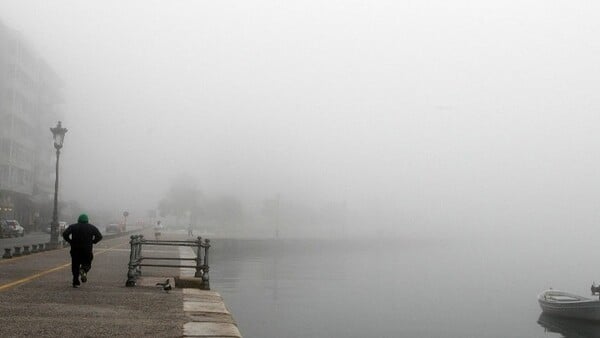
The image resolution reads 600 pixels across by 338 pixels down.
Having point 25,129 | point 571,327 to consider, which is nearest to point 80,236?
point 571,327

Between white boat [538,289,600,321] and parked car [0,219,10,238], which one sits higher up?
parked car [0,219,10,238]

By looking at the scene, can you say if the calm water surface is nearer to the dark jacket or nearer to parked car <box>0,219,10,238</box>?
the dark jacket

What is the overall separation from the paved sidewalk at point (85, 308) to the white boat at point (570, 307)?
2961cm

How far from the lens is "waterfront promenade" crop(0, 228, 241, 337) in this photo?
10.2m

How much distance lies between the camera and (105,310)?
12477 millimetres

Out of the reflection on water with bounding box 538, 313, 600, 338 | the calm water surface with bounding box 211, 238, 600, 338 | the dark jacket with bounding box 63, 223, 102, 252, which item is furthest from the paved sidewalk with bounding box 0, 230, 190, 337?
the reflection on water with bounding box 538, 313, 600, 338

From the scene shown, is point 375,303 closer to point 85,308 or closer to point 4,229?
point 85,308

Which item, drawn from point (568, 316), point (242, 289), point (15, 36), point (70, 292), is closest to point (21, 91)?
point (15, 36)

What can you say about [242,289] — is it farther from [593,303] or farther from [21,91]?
[21,91]

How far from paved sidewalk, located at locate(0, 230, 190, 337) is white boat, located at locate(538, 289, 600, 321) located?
1166 inches

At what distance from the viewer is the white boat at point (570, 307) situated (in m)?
38.7

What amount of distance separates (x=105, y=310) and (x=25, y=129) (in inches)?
3446

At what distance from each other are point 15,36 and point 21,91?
7.38 m

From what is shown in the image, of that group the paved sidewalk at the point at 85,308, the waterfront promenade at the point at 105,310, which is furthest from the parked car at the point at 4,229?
the waterfront promenade at the point at 105,310
